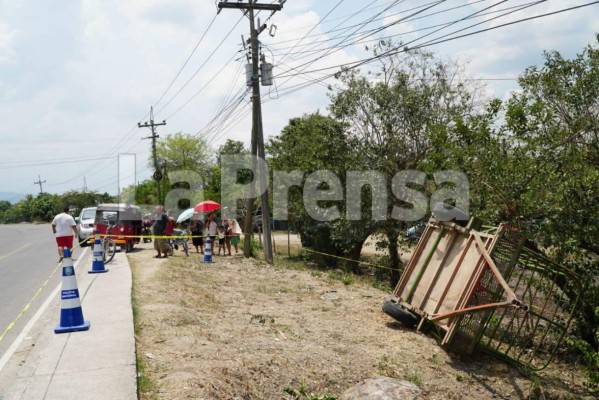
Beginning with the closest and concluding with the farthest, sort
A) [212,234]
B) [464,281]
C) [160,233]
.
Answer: [464,281]
[160,233]
[212,234]

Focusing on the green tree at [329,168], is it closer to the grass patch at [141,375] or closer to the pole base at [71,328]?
the grass patch at [141,375]

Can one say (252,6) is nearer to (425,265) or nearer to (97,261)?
(97,261)

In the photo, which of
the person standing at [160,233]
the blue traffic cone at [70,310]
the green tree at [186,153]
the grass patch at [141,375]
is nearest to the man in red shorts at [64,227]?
the person standing at [160,233]

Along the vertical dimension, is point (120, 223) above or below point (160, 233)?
above

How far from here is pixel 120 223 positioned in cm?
2062

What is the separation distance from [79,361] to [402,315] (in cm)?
536

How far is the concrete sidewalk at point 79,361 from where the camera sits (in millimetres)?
5605

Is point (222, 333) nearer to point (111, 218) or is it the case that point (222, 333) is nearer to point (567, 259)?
point (567, 259)

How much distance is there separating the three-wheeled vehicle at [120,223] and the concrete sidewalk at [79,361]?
10635 mm

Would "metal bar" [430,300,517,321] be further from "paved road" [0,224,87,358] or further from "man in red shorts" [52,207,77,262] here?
"man in red shorts" [52,207,77,262]

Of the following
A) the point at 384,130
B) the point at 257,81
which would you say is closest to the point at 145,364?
the point at 384,130

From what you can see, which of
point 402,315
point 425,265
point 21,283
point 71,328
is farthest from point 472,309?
point 21,283

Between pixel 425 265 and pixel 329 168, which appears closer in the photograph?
pixel 425 265

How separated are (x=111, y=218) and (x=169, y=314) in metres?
13.9
